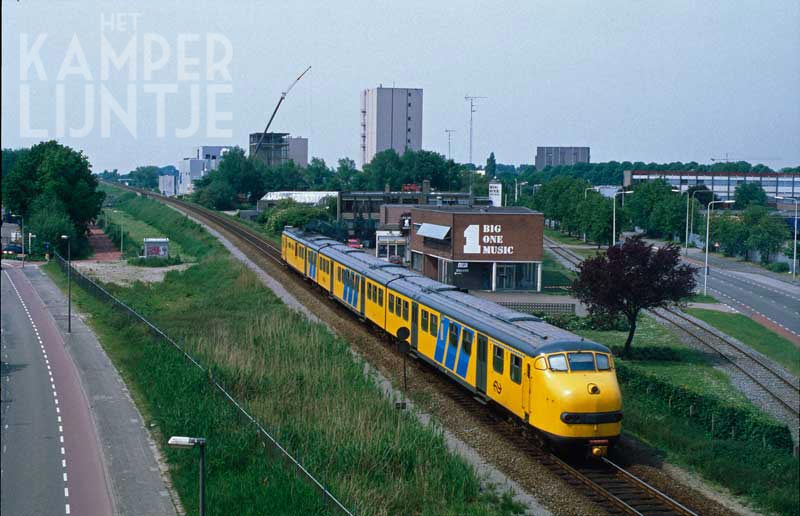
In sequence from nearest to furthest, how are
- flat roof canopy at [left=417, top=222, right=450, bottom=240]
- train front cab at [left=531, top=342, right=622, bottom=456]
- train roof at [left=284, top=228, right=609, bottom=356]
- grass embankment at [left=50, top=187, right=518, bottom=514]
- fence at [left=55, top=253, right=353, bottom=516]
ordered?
fence at [left=55, top=253, right=353, bottom=516] < grass embankment at [left=50, top=187, right=518, bottom=514] < train front cab at [left=531, top=342, right=622, bottom=456] < train roof at [left=284, top=228, right=609, bottom=356] < flat roof canopy at [left=417, top=222, right=450, bottom=240]

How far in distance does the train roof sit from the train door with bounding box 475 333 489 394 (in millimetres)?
303

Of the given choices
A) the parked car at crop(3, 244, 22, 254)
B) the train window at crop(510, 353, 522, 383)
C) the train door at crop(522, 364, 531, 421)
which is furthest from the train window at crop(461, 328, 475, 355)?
the parked car at crop(3, 244, 22, 254)

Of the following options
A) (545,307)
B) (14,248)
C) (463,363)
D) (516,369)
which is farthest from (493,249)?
(14,248)

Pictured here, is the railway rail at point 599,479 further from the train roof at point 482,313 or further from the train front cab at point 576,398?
the train roof at point 482,313

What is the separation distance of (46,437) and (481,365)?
1454cm

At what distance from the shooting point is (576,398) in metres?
20.9

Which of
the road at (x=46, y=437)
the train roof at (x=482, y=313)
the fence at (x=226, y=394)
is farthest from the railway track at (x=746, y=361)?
the road at (x=46, y=437)

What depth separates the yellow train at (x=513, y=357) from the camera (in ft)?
69.3

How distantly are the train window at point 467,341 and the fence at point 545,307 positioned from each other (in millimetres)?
24422

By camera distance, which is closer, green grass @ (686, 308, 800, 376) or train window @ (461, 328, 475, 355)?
train window @ (461, 328, 475, 355)

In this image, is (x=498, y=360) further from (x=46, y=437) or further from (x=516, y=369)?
(x=46, y=437)

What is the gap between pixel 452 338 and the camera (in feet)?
91.6

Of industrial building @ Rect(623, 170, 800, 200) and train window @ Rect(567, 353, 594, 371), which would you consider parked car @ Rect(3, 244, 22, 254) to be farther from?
industrial building @ Rect(623, 170, 800, 200)

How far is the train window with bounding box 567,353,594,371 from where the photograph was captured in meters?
21.5
